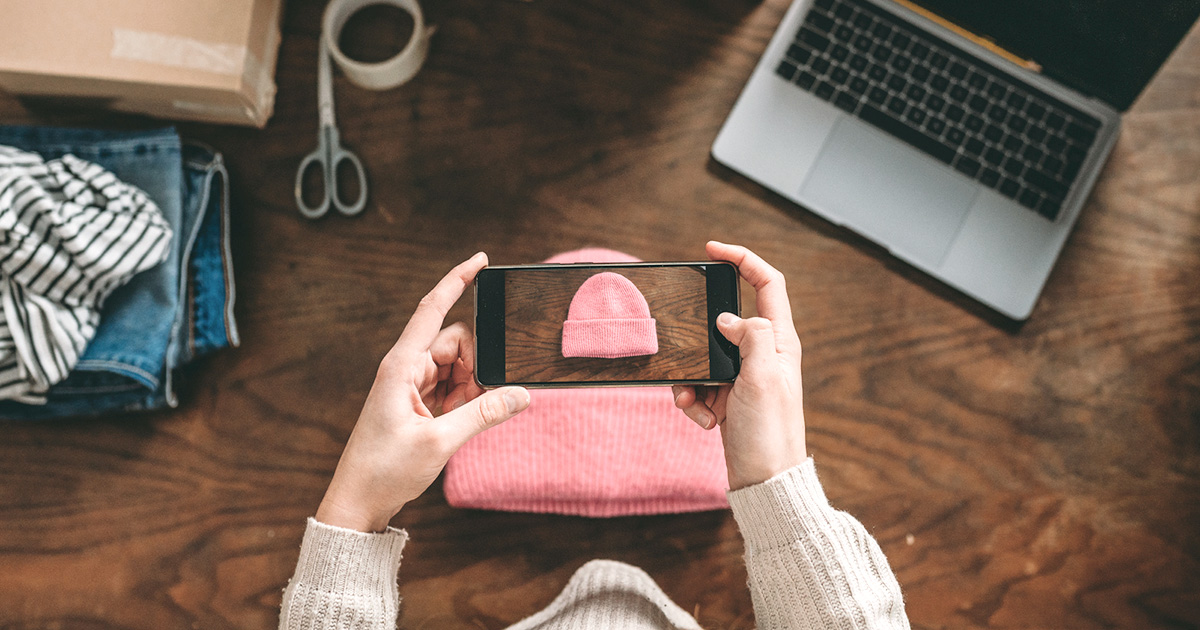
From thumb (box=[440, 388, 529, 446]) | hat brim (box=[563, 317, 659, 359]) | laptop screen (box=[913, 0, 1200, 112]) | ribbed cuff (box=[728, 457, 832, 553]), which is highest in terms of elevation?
laptop screen (box=[913, 0, 1200, 112])

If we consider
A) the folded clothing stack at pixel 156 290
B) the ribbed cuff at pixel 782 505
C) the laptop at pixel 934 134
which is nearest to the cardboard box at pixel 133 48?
the folded clothing stack at pixel 156 290

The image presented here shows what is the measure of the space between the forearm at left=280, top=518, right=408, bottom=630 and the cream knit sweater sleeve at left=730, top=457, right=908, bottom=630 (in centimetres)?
30

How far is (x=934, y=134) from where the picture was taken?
686 millimetres

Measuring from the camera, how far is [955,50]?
684 millimetres

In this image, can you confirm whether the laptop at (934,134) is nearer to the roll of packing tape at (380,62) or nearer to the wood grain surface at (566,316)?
the wood grain surface at (566,316)

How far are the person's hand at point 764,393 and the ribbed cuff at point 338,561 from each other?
0.97 feet

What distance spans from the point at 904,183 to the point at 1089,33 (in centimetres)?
20

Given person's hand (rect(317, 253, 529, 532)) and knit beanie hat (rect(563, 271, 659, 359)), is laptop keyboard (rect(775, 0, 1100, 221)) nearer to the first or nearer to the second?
knit beanie hat (rect(563, 271, 659, 359))

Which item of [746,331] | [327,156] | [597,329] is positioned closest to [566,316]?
[597,329]

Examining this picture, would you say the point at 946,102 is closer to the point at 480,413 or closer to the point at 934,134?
the point at 934,134

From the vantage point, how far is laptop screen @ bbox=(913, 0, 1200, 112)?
1.88 ft

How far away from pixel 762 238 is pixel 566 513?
0.36 m

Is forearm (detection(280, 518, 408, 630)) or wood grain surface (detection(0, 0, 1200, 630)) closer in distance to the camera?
forearm (detection(280, 518, 408, 630))

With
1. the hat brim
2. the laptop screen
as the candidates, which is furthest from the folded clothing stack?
the laptop screen
